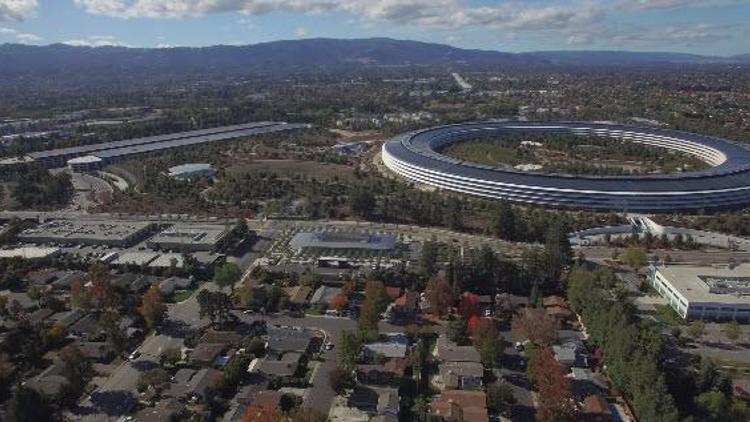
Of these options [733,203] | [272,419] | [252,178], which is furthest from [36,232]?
[733,203]

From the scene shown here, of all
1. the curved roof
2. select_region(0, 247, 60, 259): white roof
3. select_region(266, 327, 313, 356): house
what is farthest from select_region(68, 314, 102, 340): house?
the curved roof

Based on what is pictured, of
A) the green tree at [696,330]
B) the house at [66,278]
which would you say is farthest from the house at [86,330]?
the green tree at [696,330]

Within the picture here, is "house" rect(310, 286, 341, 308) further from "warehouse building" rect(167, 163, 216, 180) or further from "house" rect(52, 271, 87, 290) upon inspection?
"warehouse building" rect(167, 163, 216, 180)

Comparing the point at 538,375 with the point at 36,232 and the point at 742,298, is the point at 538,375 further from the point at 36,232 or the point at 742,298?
the point at 36,232

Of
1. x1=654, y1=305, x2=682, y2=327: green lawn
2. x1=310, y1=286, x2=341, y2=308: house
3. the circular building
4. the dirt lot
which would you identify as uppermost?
the circular building

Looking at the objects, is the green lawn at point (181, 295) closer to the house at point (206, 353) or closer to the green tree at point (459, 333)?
the house at point (206, 353)

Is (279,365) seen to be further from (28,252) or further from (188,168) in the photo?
(188,168)
